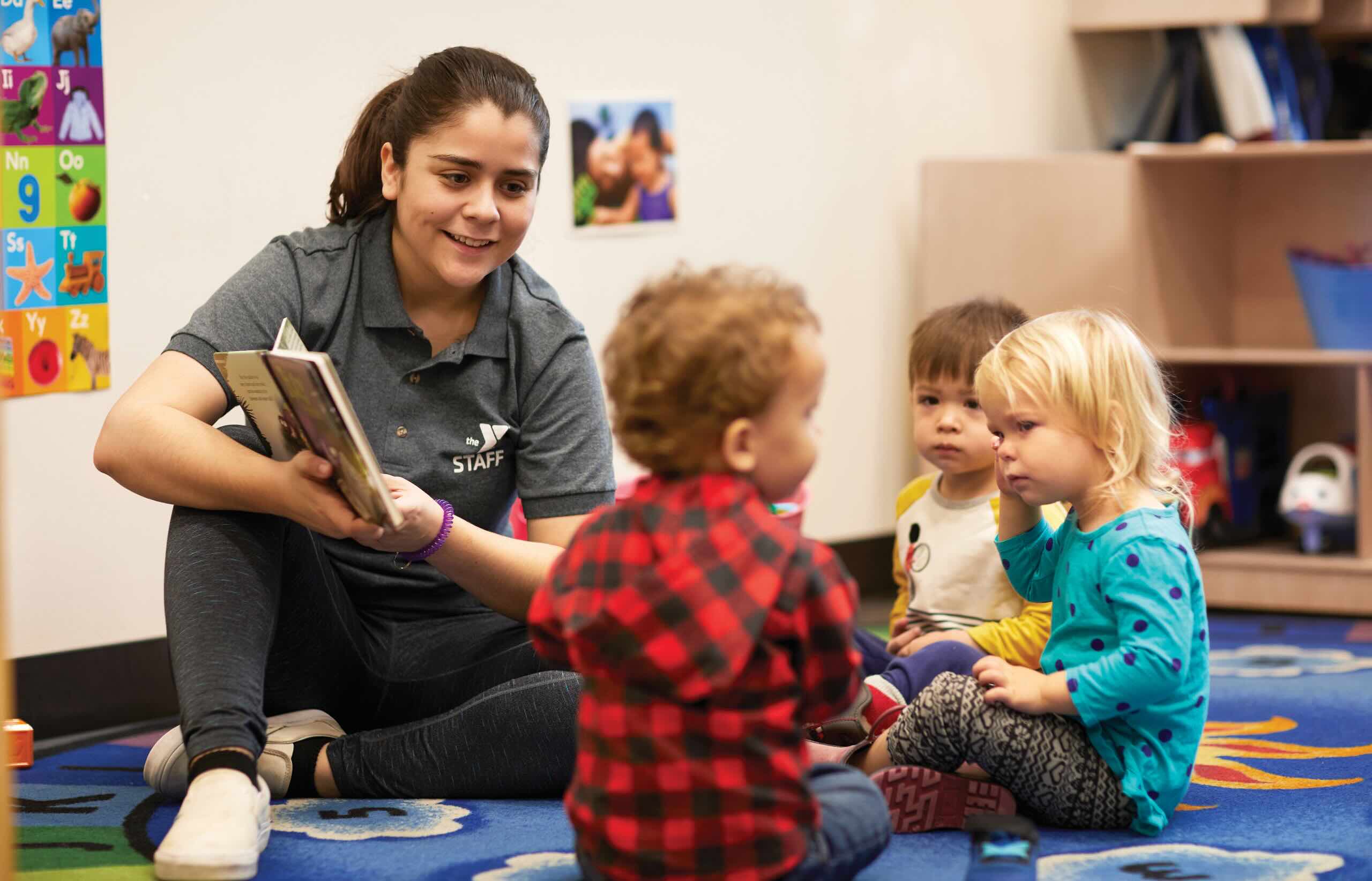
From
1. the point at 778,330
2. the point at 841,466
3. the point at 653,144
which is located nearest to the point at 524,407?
the point at 778,330

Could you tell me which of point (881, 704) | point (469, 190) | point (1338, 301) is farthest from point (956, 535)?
point (1338, 301)

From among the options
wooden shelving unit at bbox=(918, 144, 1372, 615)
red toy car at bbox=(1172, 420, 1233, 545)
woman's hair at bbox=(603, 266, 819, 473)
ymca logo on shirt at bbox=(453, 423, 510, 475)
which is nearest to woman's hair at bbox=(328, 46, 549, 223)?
ymca logo on shirt at bbox=(453, 423, 510, 475)

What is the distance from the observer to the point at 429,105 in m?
1.50

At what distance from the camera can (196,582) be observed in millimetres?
1370

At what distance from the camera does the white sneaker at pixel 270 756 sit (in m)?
1.47

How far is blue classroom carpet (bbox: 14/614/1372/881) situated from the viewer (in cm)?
129

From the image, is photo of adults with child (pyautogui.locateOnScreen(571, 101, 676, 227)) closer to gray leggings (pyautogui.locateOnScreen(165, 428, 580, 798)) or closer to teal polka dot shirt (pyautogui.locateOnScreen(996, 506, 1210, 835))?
gray leggings (pyautogui.locateOnScreen(165, 428, 580, 798))

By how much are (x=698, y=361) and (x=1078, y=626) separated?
0.55 meters

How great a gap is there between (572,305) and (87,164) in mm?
795

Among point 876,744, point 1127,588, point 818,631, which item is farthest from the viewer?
point 876,744

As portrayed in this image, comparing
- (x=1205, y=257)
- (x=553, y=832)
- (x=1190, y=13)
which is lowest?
(x=553, y=832)

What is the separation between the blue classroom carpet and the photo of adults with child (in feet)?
3.56

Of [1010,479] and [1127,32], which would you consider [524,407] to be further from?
[1127,32]

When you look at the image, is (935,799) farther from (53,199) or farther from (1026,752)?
(53,199)
